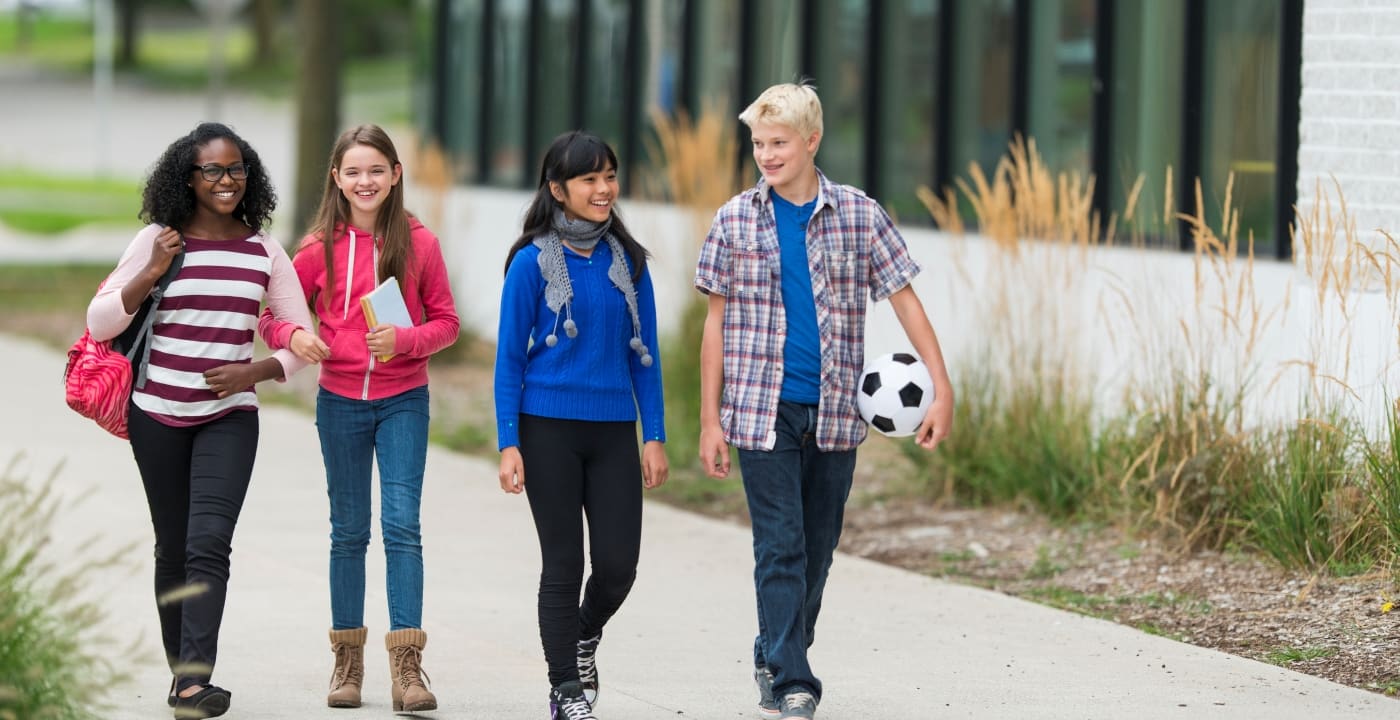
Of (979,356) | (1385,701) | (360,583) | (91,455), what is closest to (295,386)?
(91,455)

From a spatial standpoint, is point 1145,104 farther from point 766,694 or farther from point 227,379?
point 227,379

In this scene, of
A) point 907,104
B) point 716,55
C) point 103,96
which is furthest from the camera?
point 103,96

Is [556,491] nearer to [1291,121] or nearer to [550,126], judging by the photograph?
[1291,121]

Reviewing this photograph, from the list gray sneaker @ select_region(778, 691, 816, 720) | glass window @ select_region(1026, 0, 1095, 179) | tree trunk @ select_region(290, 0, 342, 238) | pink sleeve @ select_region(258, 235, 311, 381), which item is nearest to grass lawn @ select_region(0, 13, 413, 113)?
tree trunk @ select_region(290, 0, 342, 238)

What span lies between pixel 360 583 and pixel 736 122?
28.2ft

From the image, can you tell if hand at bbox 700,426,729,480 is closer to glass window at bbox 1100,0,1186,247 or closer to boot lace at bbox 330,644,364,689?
boot lace at bbox 330,644,364,689

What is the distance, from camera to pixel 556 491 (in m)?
5.36

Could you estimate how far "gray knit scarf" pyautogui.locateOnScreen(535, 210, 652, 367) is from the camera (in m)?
5.34

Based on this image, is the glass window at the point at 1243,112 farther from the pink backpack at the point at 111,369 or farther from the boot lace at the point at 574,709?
the pink backpack at the point at 111,369

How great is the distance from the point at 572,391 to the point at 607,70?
446 inches

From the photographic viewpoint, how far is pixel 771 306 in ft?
17.7

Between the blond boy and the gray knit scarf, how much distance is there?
181 mm

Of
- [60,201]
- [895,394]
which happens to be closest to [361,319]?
[895,394]

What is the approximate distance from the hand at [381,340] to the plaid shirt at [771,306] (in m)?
0.82
